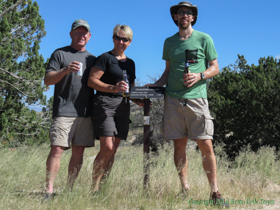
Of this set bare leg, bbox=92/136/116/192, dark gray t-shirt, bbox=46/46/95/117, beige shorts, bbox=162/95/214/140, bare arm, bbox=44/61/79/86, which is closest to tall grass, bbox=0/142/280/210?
bare leg, bbox=92/136/116/192

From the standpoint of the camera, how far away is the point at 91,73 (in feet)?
11.7

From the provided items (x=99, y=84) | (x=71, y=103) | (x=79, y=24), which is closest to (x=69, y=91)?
(x=71, y=103)

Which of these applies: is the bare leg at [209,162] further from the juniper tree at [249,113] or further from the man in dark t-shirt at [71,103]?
the juniper tree at [249,113]

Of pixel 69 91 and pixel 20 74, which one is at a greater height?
pixel 20 74

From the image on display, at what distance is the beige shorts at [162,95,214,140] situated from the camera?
11.2 ft

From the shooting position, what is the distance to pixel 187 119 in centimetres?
351

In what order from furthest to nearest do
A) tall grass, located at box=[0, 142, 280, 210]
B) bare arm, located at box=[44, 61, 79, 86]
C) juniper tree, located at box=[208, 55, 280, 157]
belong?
juniper tree, located at box=[208, 55, 280, 157] → bare arm, located at box=[44, 61, 79, 86] → tall grass, located at box=[0, 142, 280, 210]

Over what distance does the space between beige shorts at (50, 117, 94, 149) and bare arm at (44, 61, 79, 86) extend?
47 cm

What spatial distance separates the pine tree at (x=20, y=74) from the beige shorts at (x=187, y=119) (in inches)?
313

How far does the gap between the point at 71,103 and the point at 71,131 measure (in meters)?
0.35

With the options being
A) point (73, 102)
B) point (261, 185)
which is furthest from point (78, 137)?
point (261, 185)

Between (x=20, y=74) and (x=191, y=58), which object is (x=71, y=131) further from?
(x=20, y=74)

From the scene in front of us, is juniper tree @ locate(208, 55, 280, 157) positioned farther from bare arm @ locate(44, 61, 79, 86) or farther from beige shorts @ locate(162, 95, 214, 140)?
bare arm @ locate(44, 61, 79, 86)

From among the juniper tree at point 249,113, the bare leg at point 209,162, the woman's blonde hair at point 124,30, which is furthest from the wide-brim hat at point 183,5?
the juniper tree at point 249,113
